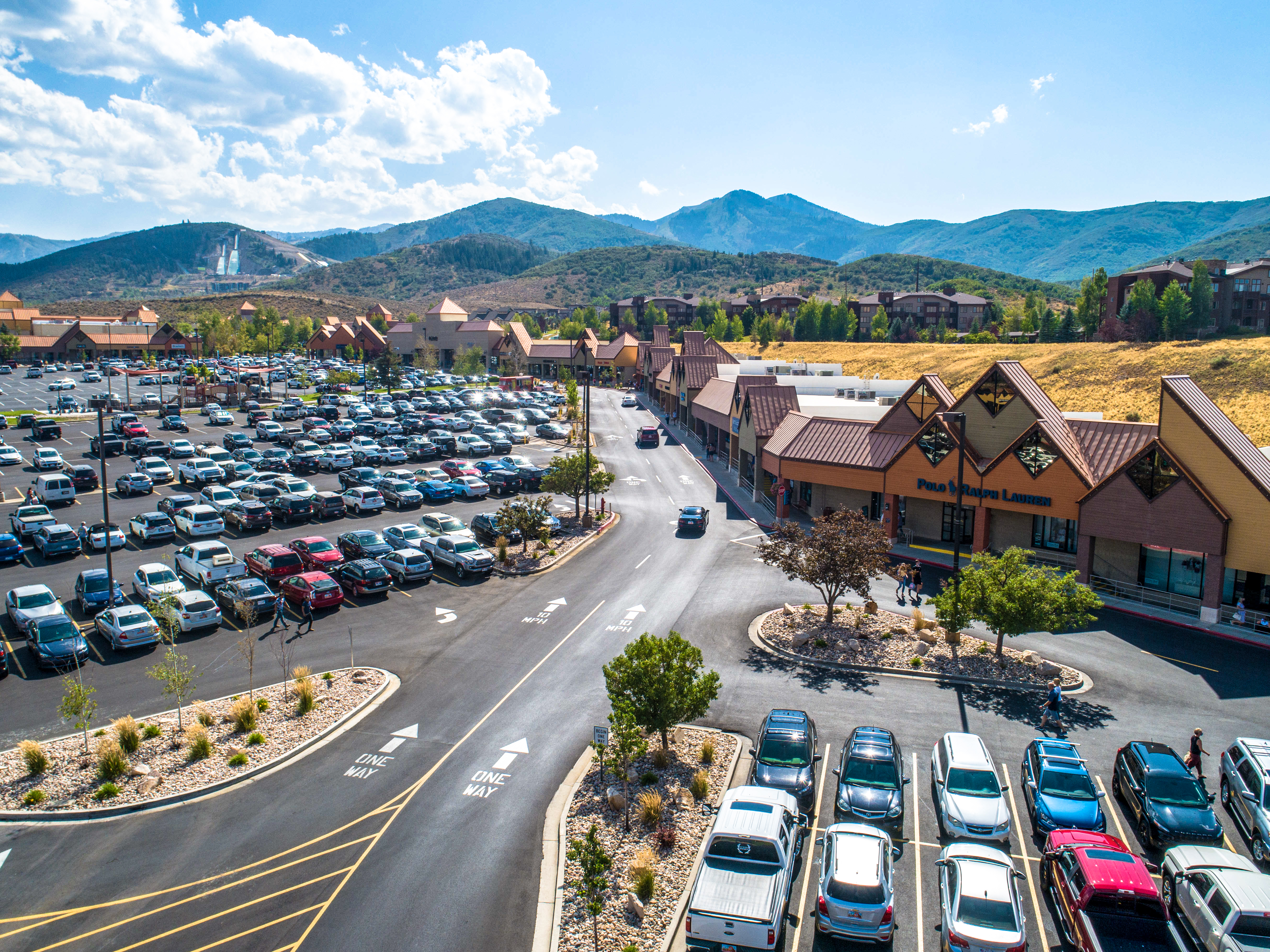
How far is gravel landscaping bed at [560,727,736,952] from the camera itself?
46.8 ft

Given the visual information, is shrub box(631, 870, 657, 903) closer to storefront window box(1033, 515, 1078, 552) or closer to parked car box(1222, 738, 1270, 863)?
parked car box(1222, 738, 1270, 863)

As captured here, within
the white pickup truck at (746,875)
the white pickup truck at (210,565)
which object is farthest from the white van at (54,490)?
the white pickup truck at (746,875)

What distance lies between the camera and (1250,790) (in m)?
17.8

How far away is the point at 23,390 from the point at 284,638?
10405 cm

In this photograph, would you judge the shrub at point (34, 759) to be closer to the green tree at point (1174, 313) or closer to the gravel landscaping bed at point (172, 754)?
the gravel landscaping bed at point (172, 754)

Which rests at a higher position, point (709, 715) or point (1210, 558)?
point (1210, 558)

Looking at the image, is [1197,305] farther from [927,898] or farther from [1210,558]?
[927,898]

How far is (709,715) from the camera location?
76.1 ft

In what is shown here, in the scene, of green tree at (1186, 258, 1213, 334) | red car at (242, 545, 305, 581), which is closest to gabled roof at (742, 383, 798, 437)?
red car at (242, 545, 305, 581)

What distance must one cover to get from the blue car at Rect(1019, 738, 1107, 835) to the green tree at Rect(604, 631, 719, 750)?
25.3 feet

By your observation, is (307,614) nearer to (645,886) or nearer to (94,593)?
(94,593)

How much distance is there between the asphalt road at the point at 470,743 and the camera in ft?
48.8

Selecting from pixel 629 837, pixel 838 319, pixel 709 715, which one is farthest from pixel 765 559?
pixel 838 319

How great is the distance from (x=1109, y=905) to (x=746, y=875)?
635 centimetres
